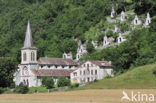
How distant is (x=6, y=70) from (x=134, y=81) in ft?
120

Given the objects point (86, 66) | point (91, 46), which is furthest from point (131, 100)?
point (91, 46)

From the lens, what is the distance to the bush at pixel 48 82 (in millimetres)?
111894

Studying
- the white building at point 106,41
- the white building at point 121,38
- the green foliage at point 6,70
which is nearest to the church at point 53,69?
the green foliage at point 6,70

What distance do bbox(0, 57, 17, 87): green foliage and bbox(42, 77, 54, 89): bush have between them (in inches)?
350

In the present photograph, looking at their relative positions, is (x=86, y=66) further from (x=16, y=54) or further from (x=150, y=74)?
(x=16, y=54)

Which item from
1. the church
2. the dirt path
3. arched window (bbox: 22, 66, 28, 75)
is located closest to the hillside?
the dirt path

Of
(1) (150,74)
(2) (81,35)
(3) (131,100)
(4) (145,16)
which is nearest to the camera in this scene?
(3) (131,100)

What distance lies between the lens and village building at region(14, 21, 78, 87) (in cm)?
12550

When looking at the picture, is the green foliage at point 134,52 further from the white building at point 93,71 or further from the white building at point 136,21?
the white building at point 136,21

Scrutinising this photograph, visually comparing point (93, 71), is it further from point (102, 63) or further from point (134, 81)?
point (134, 81)

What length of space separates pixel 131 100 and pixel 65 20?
133m

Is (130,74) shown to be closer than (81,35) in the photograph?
Yes

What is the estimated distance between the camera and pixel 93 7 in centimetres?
18875

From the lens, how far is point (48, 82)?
114 metres
